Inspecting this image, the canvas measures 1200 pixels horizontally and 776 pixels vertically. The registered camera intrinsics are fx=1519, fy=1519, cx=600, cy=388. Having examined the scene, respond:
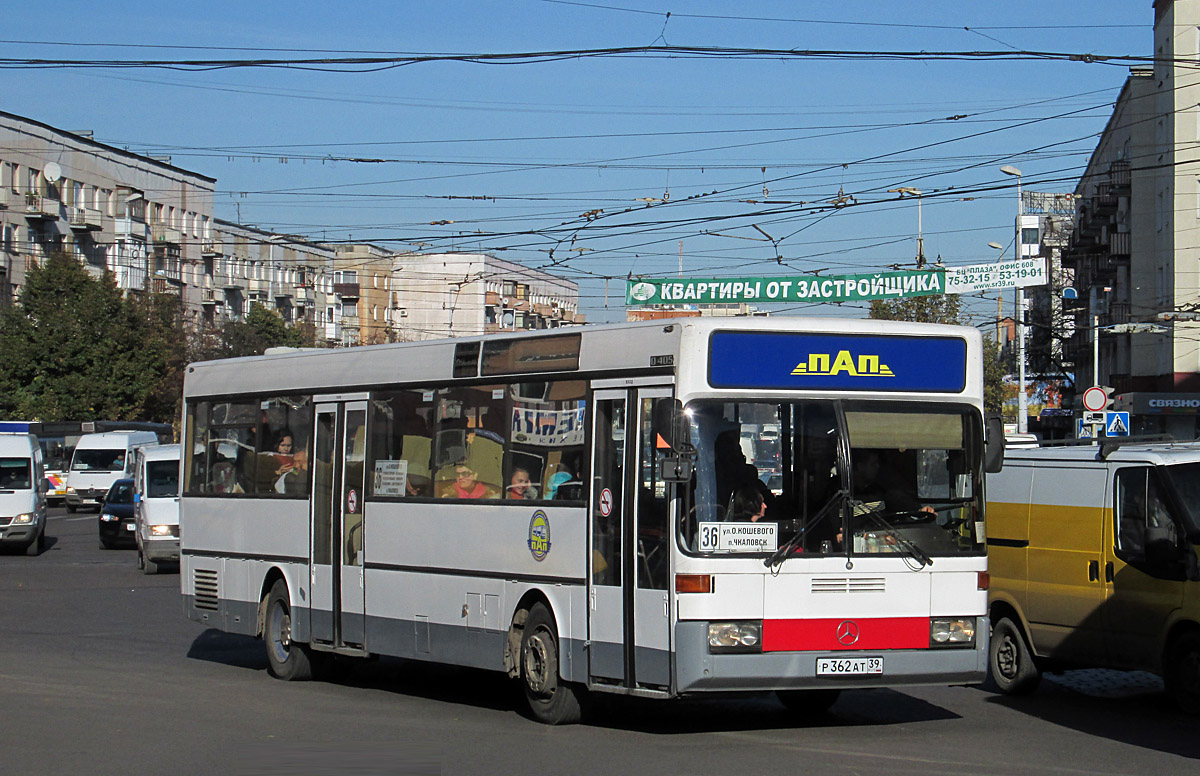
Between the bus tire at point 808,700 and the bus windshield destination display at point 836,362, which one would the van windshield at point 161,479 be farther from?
the bus windshield destination display at point 836,362

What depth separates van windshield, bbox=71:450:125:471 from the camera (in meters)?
49.3

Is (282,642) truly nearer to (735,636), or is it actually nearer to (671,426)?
(671,426)

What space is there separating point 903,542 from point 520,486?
2901mm

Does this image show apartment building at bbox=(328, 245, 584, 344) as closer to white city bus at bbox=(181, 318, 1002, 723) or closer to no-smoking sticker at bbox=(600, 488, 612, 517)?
white city bus at bbox=(181, 318, 1002, 723)

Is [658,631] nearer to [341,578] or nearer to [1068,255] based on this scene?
[341,578]

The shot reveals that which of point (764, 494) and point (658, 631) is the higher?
point (764, 494)

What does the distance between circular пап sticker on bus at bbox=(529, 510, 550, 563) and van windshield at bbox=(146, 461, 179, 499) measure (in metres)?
18.9

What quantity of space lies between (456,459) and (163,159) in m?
75.2

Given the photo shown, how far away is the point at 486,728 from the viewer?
10.6 metres

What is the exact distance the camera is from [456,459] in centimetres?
1193

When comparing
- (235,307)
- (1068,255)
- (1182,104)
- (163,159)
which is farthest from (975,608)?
(235,307)

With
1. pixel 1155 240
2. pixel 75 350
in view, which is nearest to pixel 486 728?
pixel 1155 240

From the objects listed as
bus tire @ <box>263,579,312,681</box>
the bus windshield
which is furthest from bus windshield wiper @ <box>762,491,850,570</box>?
bus tire @ <box>263,579,312,681</box>

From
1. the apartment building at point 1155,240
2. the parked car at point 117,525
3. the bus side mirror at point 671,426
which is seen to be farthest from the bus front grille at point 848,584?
the apartment building at point 1155,240
